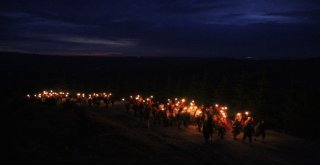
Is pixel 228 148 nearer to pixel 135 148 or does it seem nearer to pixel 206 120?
pixel 206 120

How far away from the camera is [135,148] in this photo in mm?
17047

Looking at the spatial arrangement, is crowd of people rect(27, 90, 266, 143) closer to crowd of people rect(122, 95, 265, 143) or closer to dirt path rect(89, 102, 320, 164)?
crowd of people rect(122, 95, 265, 143)

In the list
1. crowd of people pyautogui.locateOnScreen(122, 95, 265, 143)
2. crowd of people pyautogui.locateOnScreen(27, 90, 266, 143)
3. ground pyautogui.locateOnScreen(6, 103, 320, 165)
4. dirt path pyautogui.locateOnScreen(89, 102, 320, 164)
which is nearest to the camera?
ground pyautogui.locateOnScreen(6, 103, 320, 165)

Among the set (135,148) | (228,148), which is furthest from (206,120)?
(135,148)

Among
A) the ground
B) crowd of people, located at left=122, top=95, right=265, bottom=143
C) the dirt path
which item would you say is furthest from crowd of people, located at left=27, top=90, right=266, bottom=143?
the ground

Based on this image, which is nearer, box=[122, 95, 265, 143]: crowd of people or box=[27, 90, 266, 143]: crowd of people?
box=[27, 90, 266, 143]: crowd of people

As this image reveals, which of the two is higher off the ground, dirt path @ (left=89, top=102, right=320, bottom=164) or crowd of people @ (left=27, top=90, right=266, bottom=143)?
crowd of people @ (left=27, top=90, right=266, bottom=143)

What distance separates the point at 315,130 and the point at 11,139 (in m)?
28.7

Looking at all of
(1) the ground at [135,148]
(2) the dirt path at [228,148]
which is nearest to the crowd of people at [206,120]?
(2) the dirt path at [228,148]

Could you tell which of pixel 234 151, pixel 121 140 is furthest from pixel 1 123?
pixel 234 151

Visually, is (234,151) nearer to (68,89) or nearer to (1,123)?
(1,123)

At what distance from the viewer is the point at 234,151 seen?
63.4ft

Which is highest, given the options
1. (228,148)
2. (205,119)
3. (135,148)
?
(205,119)

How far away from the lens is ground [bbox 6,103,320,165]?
14.0m
